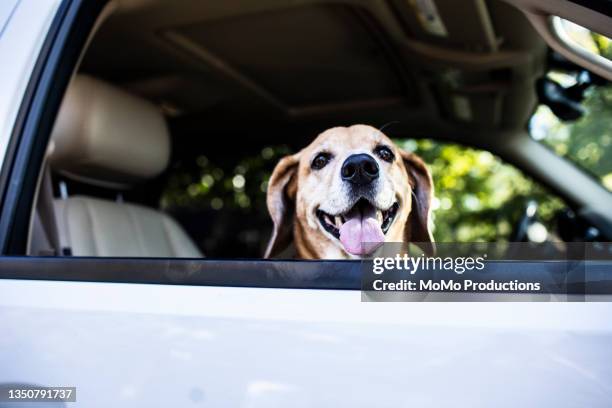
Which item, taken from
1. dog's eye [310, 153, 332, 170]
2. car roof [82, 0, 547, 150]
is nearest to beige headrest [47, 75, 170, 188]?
car roof [82, 0, 547, 150]

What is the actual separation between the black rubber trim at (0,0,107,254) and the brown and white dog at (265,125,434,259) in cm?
53

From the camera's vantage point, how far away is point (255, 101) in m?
3.05

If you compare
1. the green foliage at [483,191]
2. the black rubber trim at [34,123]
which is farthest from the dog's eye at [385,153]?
the green foliage at [483,191]

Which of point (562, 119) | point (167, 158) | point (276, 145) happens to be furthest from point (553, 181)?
point (167, 158)

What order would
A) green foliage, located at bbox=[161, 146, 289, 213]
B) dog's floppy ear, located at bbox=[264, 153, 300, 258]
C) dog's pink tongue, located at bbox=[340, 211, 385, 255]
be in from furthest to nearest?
green foliage, located at bbox=[161, 146, 289, 213] < dog's floppy ear, located at bbox=[264, 153, 300, 258] < dog's pink tongue, located at bbox=[340, 211, 385, 255]

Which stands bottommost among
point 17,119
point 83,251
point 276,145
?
point 83,251

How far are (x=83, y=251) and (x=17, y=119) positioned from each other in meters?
0.85

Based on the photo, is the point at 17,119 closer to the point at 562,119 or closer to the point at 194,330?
the point at 194,330

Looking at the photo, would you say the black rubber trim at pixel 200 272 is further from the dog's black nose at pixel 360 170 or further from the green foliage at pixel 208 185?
the green foliage at pixel 208 185

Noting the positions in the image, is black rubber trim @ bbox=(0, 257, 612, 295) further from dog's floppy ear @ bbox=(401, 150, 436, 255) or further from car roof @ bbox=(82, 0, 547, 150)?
car roof @ bbox=(82, 0, 547, 150)

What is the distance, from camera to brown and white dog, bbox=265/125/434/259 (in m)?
1.31

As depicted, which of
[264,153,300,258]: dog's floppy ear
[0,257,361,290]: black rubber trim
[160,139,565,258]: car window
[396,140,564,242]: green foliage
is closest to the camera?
[0,257,361,290]: black rubber trim

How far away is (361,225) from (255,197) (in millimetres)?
1662

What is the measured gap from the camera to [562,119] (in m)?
2.65
